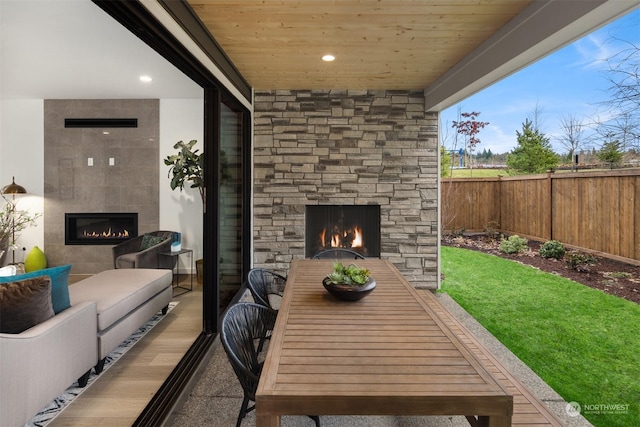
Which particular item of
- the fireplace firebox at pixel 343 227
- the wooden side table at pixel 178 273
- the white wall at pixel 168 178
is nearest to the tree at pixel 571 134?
the fireplace firebox at pixel 343 227

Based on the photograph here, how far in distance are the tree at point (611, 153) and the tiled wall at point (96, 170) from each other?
5.63 m

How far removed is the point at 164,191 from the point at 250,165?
166 cm

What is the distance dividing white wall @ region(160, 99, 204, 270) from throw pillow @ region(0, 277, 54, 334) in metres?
3.04

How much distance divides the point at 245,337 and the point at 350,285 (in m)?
0.62

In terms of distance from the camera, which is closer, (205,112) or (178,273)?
(205,112)

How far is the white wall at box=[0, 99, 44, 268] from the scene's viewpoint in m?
4.66

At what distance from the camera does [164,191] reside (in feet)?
15.9

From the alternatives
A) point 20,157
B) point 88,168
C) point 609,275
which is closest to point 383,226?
point 609,275

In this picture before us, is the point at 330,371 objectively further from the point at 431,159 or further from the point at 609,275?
the point at 609,275

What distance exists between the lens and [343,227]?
433 centimetres

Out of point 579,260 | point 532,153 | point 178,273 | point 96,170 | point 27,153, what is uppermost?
point 532,153

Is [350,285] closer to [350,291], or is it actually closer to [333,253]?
[350,291]

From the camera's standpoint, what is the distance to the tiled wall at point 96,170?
470 centimetres

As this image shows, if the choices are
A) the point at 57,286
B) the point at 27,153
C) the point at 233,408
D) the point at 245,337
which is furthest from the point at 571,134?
the point at 27,153
